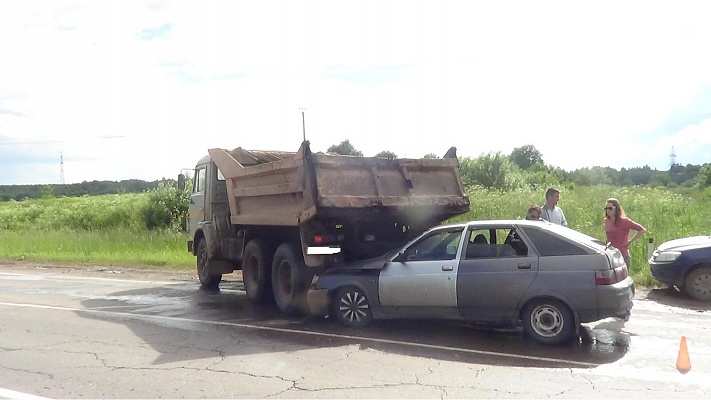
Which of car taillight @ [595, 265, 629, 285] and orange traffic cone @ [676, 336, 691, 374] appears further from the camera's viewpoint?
car taillight @ [595, 265, 629, 285]

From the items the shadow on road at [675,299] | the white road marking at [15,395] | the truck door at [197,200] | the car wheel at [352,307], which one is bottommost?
the shadow on road at [675,299]

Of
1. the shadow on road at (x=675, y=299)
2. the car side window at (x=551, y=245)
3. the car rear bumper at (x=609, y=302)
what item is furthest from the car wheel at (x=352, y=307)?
the shadow on road at (x=675, y=299)

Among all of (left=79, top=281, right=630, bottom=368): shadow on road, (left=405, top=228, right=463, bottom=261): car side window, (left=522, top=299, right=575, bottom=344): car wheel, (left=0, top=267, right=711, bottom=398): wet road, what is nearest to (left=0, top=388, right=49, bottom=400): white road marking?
(left=0, top=267, right=711, bottom=398): wet road

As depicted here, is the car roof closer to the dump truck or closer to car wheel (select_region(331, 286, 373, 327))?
car wheel (select_region(331, 286, 373, 327))

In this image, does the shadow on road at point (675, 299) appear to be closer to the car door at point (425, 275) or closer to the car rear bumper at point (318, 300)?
the car door at point (425, 275)

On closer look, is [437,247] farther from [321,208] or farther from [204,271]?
[204,271]

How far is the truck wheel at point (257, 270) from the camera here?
11320 mm

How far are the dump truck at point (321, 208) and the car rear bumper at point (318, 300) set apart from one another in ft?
2.19

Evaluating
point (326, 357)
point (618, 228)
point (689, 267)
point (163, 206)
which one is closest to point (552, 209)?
point (618, 228)

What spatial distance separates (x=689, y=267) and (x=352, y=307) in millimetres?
5602

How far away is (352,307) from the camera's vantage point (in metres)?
9.08

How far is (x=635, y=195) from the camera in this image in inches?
904

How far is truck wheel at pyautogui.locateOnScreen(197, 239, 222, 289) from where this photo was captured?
13895 mm

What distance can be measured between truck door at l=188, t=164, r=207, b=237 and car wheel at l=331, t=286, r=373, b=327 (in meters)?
5.71
